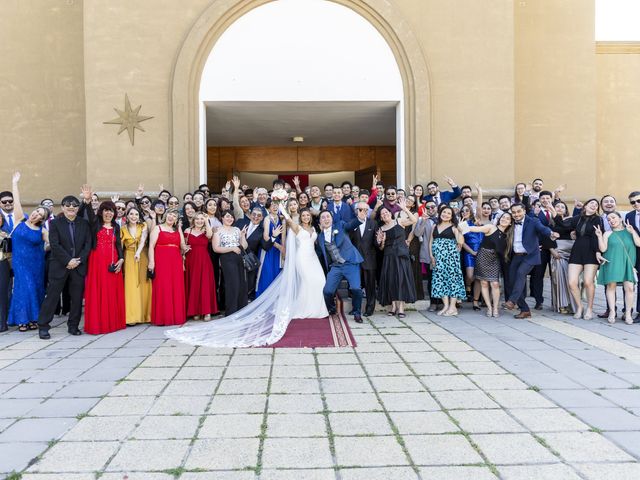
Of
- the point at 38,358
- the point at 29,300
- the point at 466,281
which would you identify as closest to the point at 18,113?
the point at 29,300

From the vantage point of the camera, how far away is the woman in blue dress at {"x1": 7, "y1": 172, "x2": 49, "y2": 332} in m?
6.87

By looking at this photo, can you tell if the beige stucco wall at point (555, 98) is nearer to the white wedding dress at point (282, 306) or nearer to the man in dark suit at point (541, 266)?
the man in dark suit at point (541, 266)

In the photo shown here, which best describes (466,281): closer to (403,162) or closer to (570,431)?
(403,162)

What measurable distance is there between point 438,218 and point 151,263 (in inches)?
177

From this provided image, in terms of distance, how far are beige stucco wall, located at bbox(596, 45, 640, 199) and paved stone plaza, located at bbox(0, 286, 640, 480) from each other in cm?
838

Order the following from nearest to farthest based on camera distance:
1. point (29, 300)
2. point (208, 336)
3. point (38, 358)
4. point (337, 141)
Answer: point (38, 358), point (208, 336), point (29, 300), point (337, 141)

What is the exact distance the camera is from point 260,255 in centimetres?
805

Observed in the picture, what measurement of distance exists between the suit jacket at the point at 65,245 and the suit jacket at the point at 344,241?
3.30 m

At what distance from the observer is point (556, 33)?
1191cm

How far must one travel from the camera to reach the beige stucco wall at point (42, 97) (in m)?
11.4

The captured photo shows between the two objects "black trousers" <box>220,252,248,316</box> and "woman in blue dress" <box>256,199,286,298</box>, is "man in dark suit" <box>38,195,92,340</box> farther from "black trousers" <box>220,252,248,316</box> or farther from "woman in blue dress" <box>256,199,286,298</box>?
"woman in blue dress" <box>256,199,286,298</box>

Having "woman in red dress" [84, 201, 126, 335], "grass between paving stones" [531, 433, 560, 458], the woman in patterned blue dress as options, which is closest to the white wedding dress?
"woman in red dress" [84, 201, 126, 335]

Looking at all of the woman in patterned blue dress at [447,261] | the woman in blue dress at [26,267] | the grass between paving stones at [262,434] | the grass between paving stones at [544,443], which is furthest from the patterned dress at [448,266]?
the woman in blue dress at [26,267]

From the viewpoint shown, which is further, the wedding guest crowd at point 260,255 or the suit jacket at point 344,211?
the suit jacket at point 344,211
